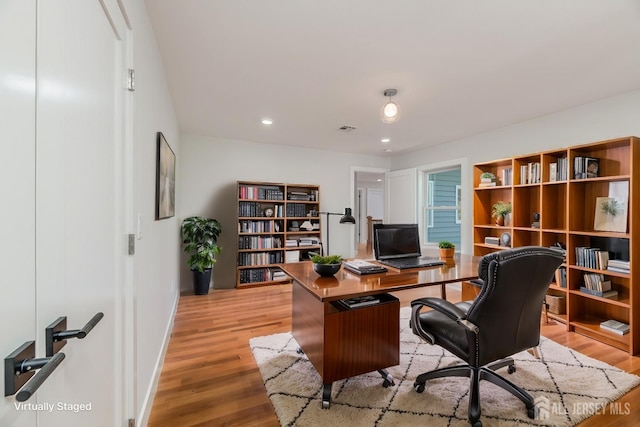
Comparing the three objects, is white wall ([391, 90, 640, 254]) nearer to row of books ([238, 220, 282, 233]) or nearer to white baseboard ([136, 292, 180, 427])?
row of books ([238, 220, 282, 233])

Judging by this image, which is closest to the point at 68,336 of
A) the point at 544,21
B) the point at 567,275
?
the point at 544,21

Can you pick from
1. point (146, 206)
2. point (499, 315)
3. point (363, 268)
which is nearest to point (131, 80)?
point (146, 206)

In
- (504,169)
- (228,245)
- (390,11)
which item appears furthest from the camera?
(228,245)

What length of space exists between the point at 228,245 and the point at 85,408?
3811 mm

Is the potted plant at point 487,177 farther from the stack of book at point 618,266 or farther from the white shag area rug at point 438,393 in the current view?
the white shag area rug at point 438,393

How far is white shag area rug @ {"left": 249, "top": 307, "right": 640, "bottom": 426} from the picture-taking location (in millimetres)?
1647

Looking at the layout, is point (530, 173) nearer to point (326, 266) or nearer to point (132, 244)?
point (326, 266)

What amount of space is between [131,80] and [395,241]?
207 cm

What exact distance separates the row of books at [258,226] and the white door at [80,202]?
10.9ft

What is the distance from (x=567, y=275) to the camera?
115 inches

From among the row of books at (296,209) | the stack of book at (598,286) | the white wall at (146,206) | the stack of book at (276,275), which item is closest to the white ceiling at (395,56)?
the white wall at (146,206)

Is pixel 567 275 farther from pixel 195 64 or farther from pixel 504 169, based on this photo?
pixel 195 64

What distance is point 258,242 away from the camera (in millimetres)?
4578

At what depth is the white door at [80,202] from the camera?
0.67 m
